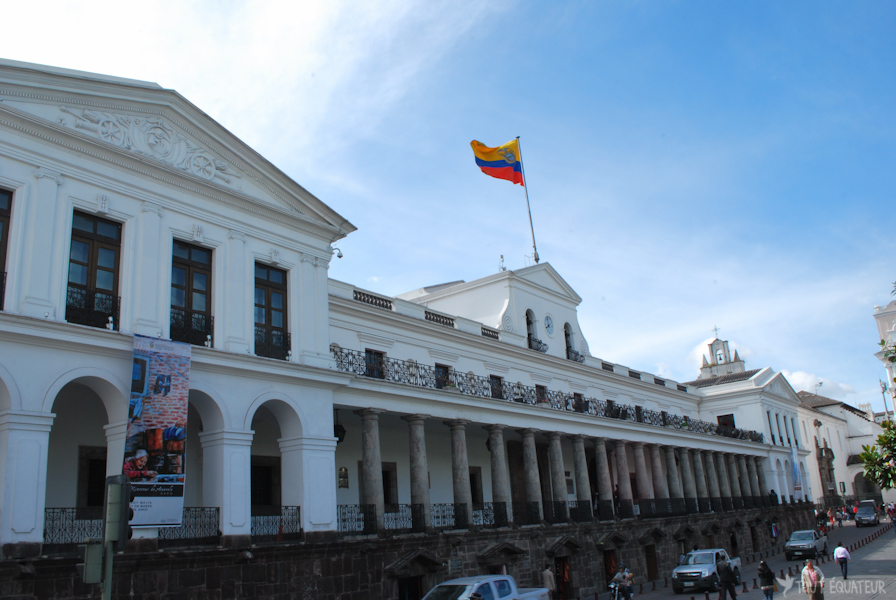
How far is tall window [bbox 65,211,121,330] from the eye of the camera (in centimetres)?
1495

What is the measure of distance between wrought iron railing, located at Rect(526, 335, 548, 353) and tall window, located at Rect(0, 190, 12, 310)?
2228 centimetres

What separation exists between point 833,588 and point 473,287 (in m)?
18.0

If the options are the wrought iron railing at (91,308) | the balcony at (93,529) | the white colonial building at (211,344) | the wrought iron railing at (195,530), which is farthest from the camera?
the wrought iron railing at (195,530)

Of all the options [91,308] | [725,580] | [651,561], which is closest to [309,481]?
[91,308]

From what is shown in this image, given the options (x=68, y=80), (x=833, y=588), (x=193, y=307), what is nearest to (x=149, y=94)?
(x=68, y=80)

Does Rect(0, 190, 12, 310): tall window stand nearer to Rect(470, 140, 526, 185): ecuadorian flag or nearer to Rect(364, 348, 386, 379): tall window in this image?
Rect(364, 348, 386, 379): tall window

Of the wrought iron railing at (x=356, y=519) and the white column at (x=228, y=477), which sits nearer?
the white column at (x=228, y=477)

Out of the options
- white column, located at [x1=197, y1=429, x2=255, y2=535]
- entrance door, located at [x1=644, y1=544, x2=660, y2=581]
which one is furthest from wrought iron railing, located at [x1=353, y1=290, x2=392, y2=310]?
entrance door, located at [x1=644, y1=544, x2=660, y2=581]

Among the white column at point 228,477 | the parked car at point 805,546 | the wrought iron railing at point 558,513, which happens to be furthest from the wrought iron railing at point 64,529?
the parked car at point 805,546

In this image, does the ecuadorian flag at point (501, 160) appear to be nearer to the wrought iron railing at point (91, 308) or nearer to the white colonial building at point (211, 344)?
the white colonial building at point (211, 344)

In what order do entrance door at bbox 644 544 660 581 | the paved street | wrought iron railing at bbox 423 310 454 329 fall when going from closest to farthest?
the paved street, wrought iron railing at bbox 423 310 454 329, entrance door at bbox 644 544 660 581

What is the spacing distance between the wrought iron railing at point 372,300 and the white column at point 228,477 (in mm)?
8245

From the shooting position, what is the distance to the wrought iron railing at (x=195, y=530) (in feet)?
50.2

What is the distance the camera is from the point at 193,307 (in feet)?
56.3
